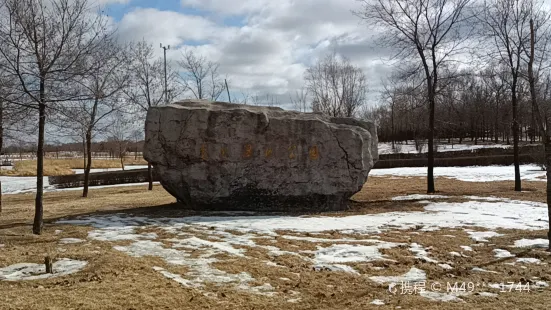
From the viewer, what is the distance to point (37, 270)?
5926 mm

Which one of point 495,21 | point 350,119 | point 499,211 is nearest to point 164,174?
point 350,119

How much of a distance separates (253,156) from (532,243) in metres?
6.39

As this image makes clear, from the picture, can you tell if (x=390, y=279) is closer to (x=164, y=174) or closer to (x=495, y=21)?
(x=164, y=174)

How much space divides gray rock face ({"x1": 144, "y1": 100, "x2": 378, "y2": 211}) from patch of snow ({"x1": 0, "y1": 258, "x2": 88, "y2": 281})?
17.0ft

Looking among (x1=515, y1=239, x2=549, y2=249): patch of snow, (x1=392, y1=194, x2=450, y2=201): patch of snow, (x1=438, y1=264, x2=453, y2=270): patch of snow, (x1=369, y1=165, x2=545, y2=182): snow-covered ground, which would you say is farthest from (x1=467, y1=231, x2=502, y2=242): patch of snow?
(x1=369, y1=165, x2=545, y2=182): snow-covered ground

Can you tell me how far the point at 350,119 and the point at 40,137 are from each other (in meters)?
7.85

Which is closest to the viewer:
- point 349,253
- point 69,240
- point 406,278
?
point 406,278

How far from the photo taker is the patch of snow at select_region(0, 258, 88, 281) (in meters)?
5.62

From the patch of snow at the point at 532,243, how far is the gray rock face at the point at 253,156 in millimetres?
4832

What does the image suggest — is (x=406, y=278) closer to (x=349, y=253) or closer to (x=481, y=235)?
(x=349, y=253)

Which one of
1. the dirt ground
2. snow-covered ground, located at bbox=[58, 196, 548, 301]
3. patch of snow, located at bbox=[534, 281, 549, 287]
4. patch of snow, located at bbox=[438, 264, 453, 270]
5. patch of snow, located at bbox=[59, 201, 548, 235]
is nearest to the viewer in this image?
the dirt ground

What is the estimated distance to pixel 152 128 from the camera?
11.3 metres

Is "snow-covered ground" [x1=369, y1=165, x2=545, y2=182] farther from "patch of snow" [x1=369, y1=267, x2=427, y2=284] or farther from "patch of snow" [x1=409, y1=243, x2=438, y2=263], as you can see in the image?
"patch of snow" [x1=369, y1=267, x2=427, y2=284]

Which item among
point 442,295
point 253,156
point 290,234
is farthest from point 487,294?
point 253,156
